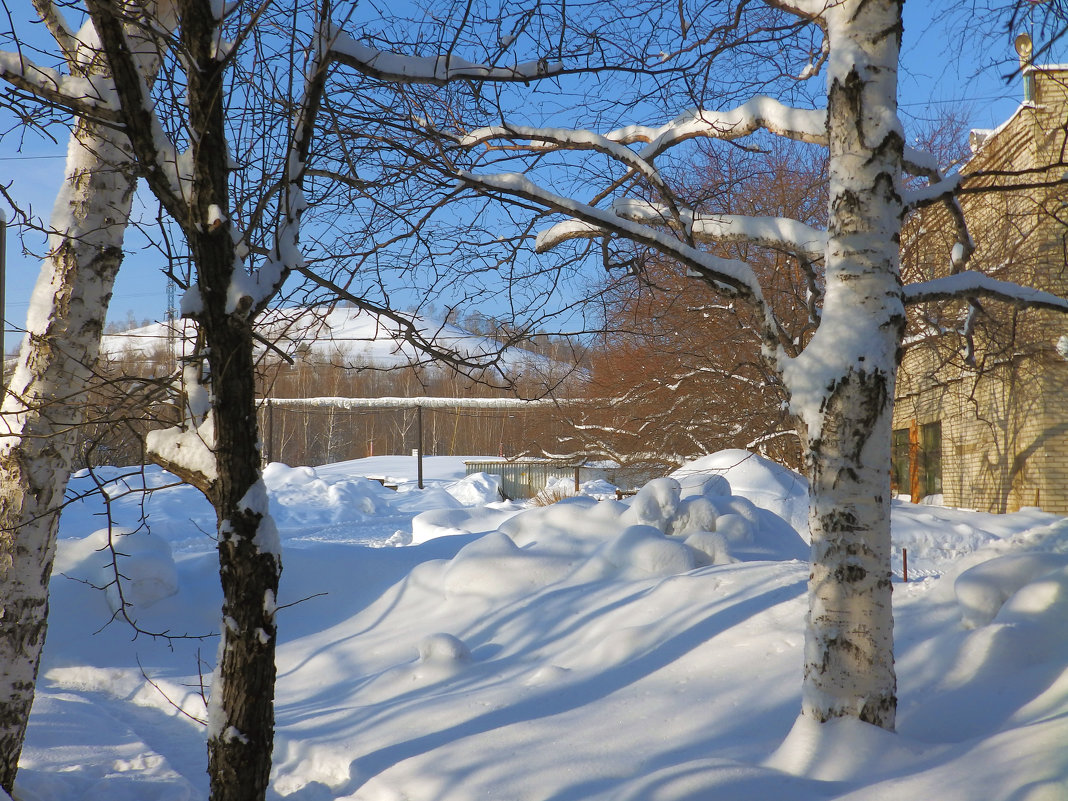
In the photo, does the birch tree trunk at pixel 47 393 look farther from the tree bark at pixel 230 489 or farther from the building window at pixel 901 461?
the building window at pixel 901 461

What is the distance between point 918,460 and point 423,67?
17427 millimetres

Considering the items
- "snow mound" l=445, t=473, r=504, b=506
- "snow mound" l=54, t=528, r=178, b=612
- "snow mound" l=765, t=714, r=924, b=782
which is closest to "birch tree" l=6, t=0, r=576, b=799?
"snow mound" l=765, t=714, r=924, b=782

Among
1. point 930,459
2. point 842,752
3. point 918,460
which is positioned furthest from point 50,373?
point 918,460

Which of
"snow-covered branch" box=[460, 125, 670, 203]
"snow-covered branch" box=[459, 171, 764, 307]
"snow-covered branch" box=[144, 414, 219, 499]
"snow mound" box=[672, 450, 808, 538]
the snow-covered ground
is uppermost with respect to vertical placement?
"snow-covered branch" box=[460, 125, 670, 203]

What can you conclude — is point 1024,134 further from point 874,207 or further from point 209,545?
point 209,545

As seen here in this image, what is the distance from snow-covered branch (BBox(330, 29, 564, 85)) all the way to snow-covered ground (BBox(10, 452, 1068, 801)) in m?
1.89

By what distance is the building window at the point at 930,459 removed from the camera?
56.0ft

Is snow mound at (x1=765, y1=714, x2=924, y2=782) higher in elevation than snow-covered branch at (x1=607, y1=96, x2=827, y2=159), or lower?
lower

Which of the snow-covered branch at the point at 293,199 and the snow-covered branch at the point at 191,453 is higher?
the snow-covered branch at the point at 293,199

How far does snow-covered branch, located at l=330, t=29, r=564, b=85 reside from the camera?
3.25 m

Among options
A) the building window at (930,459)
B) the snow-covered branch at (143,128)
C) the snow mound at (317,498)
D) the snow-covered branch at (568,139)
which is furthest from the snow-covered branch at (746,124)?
the snow mound at (317,498)

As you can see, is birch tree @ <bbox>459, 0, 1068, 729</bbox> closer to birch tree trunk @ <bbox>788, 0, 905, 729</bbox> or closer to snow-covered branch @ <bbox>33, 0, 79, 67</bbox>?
birch tree trunk @ <bbox>788, 0, 905, 729</bbox>

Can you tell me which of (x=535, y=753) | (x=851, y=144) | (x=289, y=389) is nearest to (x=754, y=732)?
(x=535, y=753)

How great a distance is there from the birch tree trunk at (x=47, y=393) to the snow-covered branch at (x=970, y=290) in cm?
381
